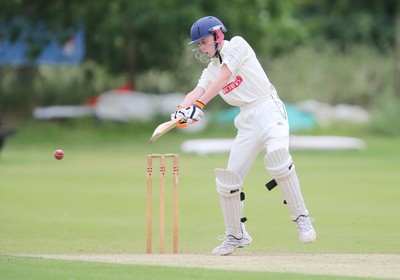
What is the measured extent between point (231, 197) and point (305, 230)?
1.91 ft

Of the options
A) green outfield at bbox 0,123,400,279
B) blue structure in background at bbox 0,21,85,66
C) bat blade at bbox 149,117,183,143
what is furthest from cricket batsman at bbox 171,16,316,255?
blue structure in background at bbox 0,21,85,66

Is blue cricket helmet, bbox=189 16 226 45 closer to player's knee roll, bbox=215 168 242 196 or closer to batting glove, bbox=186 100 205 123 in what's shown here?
batting glove, bbox=186 100 205 123

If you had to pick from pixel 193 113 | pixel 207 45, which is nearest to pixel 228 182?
pixel 193 113

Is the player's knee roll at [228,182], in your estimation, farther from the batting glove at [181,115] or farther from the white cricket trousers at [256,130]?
the batting glove at [181,115]

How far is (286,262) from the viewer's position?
7250mm

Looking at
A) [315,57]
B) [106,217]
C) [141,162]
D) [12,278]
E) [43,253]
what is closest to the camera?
[12,278]

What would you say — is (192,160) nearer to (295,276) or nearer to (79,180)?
(79,180)

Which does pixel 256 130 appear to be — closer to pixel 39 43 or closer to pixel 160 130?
pixel 160 130

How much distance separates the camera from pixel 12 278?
20.7ft

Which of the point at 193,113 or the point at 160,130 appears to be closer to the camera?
the point at 160,130

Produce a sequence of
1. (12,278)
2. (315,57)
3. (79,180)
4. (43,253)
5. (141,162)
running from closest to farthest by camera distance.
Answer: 1. (12,278)
2. (43,253)
3. (79,180)
4. (141,162)
5. (315,57)

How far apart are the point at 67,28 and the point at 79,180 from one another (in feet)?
31.1

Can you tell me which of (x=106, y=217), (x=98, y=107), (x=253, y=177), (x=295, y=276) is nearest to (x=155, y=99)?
(x=98, y=107)

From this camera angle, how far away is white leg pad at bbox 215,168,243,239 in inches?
306
